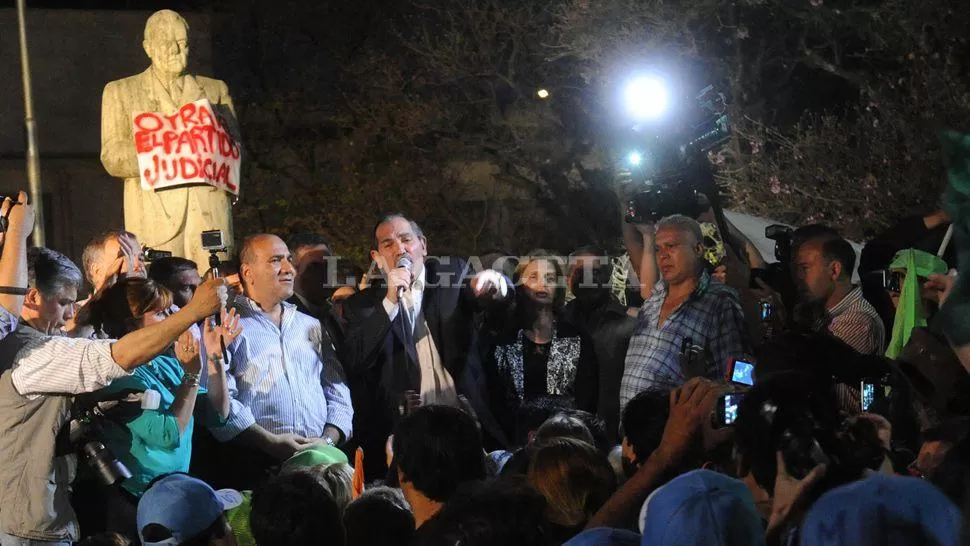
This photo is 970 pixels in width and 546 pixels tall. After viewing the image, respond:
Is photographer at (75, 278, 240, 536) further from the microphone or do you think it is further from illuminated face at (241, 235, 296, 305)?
the microphone

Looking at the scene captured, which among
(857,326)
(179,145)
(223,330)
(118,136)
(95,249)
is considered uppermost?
(118,136)

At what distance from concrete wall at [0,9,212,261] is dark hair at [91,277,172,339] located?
12056 mm

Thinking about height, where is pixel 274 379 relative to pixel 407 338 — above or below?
below

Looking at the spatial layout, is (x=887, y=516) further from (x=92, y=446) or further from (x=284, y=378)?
(x=284, y=378)

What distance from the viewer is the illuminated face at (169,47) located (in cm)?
905

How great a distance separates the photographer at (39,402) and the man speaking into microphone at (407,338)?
1.97 metres

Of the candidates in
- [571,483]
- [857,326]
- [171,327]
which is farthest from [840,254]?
[171,327]

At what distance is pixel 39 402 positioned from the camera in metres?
4.59

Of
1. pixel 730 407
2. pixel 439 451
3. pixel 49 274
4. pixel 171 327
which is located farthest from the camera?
pixel 49 274

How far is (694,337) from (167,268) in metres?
2.98

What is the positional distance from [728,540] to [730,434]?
0.95m

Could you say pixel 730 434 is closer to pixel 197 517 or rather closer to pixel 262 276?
pixel 197 517

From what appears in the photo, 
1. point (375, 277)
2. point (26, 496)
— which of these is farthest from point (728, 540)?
point (375, 277)

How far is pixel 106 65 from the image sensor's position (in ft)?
58.5
